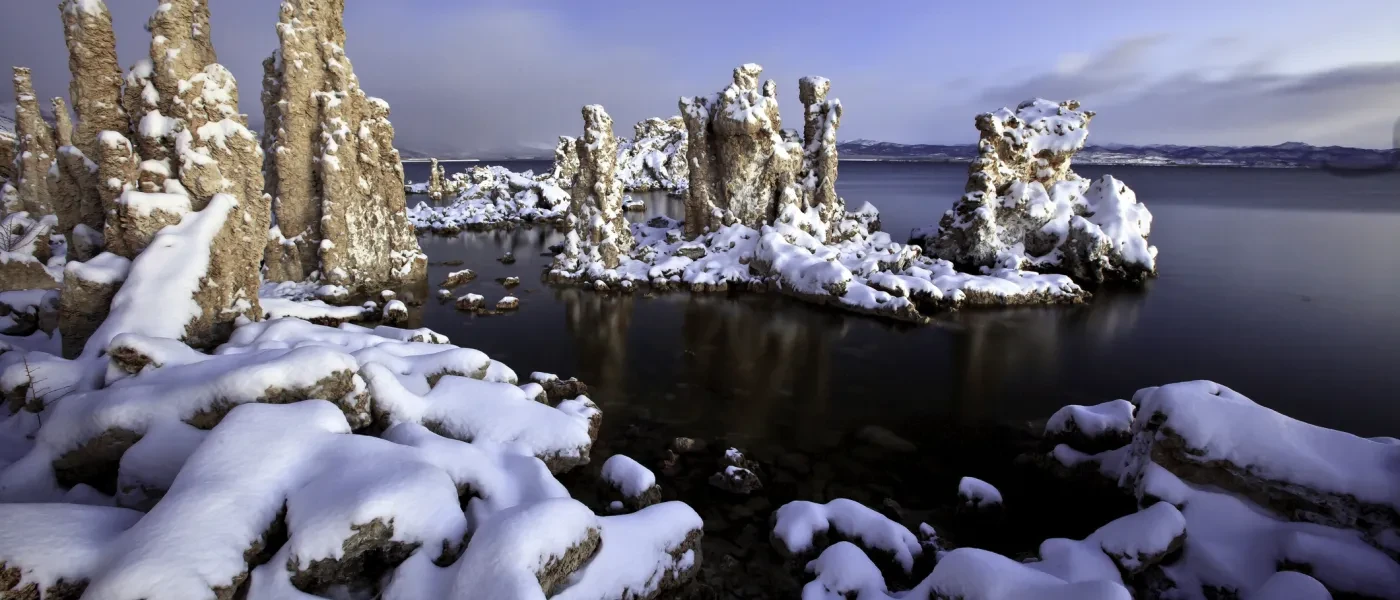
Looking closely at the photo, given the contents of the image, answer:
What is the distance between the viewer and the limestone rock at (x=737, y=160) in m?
37.3

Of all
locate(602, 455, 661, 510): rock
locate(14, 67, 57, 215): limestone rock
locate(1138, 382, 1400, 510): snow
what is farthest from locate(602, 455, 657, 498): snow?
locate(14, 67, 57, 215): limestone rock

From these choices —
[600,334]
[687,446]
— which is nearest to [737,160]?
[600,334]

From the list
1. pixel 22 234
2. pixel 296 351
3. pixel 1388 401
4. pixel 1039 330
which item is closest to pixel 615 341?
pixel 296 351

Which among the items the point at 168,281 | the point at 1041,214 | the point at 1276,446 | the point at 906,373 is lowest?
the point at 906,373

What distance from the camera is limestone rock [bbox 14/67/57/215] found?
2859cm

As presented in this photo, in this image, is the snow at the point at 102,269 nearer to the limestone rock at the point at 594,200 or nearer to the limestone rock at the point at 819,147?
the limestone rock at the point at 594,200

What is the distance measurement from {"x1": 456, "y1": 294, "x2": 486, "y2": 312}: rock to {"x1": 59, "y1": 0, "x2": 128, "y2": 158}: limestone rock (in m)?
13.5

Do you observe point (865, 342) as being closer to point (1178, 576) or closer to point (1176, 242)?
point (1178, 576)

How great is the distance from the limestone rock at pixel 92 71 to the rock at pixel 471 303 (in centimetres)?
1347

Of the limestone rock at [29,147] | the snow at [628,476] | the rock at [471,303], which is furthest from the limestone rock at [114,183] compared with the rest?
the limestone rock at [29,147]

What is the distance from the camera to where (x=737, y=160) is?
37.8m

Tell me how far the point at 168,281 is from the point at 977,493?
16.9 m

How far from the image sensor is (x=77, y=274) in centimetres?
1227

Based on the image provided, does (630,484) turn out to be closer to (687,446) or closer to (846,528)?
(687,446)
